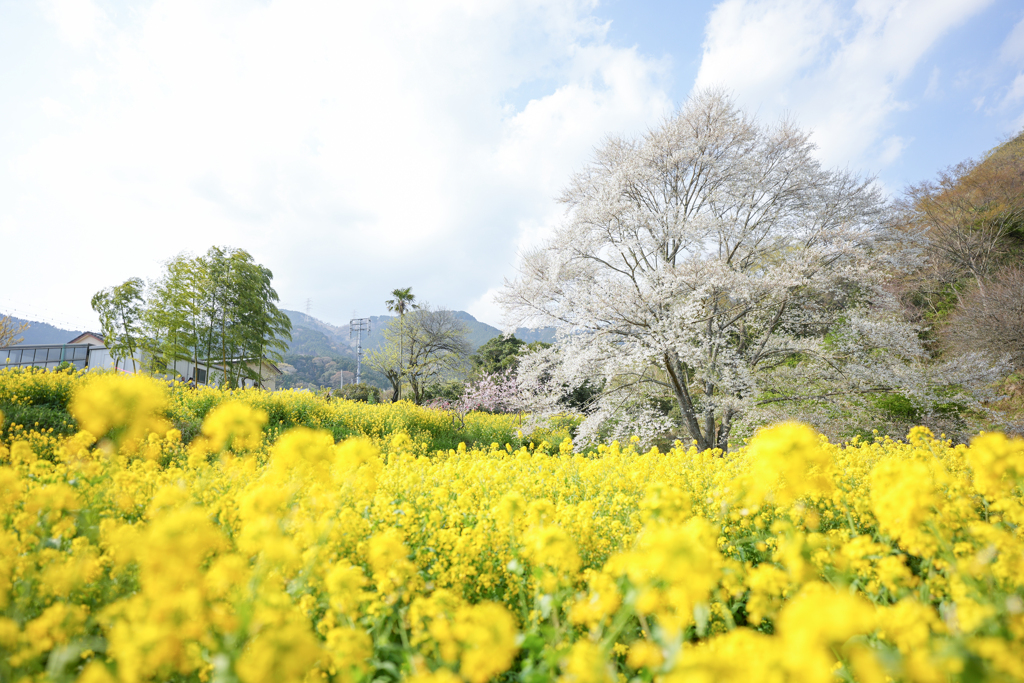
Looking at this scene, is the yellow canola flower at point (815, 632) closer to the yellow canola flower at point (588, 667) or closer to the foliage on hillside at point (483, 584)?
the foliage on hillside at point (483, 584)

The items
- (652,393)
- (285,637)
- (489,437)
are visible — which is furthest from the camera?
(489,437)

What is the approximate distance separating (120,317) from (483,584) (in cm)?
2183

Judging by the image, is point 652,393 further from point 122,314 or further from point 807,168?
point 122,314

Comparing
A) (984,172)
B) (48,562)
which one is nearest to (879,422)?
(48,562)

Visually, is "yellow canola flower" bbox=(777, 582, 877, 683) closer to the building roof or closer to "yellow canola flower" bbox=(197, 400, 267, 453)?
"yellow canola flower" bbox=(197, 400, 267, 453)

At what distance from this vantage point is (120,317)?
55.4 feet

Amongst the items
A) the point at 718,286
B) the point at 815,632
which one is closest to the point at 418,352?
the point at 718,286

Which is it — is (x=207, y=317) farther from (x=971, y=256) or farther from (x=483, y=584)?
(x=971, y=256)

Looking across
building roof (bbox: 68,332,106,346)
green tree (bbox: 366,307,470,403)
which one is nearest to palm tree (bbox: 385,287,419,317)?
green tree (bbox: 366,307,470,403)

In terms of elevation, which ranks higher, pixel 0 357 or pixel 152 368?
pixel 0 357

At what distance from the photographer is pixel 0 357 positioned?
2366 cm

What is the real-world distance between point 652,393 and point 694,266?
9.97ft

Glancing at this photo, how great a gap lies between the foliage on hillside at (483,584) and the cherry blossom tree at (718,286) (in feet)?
17.5

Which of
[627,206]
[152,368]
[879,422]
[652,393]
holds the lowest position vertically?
[879,422]
